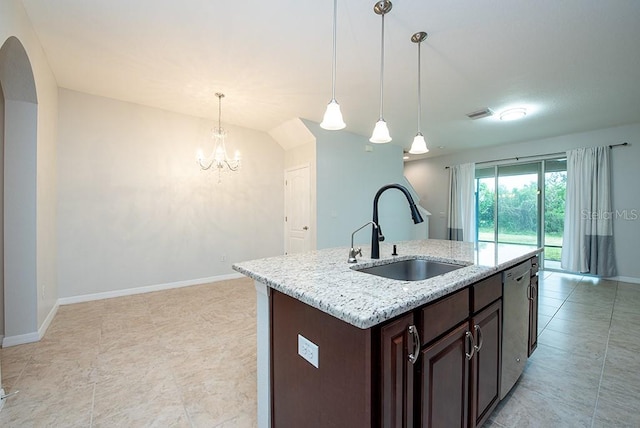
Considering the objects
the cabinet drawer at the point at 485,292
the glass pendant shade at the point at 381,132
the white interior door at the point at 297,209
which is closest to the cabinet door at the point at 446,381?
the cabinet drawer at the point at 485,292

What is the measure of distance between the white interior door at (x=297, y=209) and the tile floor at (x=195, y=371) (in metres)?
1.81

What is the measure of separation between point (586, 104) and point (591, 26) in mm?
2146

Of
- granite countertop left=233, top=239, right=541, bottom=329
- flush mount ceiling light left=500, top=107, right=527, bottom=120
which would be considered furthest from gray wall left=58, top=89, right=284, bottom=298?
flush mount ceiling light left=500, top=107, right=527, bottom=120

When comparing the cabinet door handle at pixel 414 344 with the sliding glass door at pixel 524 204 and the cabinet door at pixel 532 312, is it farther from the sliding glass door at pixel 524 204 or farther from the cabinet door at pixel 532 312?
the sliding glass door at pixel 524 204

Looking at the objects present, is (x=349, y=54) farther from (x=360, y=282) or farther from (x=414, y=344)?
(x=414, y=344)

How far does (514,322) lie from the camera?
5.58 ft

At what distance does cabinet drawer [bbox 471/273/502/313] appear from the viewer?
1310 millimetres

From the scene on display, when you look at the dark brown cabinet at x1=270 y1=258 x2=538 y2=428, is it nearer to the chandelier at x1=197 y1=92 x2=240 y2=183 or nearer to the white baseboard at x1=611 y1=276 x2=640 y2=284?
the chandelier at x1=197 y1=92 x2=240 y2=183

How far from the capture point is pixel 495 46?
2475 millimetres

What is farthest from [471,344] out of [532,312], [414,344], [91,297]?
[91,297]

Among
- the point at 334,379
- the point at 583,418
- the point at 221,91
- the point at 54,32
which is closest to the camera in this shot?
the point at 334,379

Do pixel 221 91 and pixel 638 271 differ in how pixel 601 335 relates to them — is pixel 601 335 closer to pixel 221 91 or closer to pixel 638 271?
pixel 638 271

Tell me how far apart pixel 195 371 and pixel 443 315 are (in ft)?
6.12

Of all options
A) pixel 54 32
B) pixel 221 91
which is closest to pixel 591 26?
pixel 221 91
